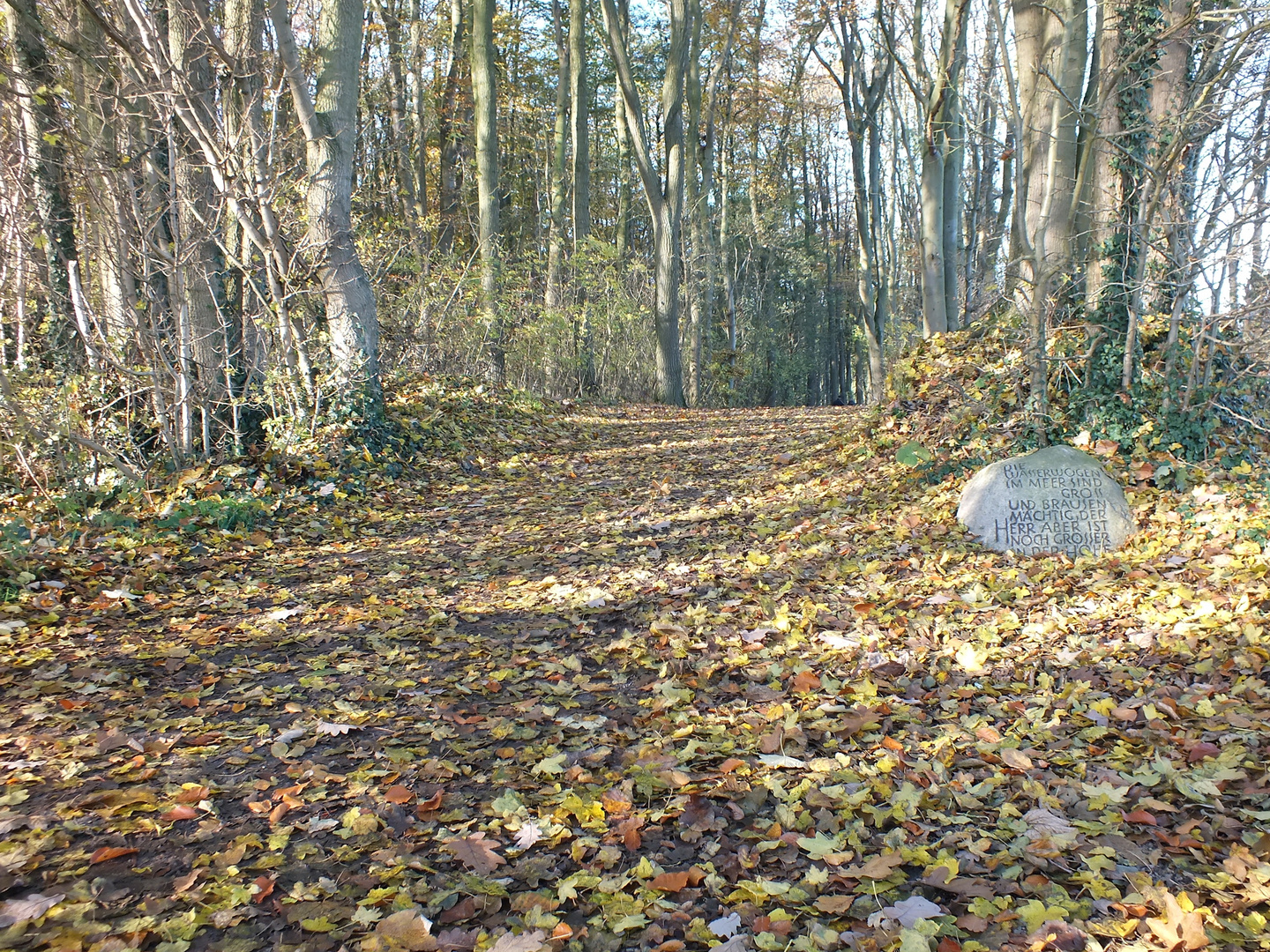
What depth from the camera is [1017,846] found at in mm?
2566

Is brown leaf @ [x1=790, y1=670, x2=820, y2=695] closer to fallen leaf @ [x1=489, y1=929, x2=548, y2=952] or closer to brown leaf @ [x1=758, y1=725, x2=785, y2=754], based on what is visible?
brown leaf @ [x1=758, y1=725, x2=785, y2=754]

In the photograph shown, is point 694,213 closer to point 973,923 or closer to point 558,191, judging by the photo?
point 558,191

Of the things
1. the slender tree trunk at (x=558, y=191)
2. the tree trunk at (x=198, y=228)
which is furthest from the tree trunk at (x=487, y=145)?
the tree trunk at (x=198, y=228)

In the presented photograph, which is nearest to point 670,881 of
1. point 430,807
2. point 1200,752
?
point 430,807

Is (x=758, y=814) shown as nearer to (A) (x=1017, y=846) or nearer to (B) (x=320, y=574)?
(A) (x=1017, y=846)

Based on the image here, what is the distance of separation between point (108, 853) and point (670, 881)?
1.71 meters

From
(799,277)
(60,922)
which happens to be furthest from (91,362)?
→ (799,277)

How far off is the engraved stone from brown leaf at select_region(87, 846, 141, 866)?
525 cm

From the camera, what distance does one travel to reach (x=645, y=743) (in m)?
3.37

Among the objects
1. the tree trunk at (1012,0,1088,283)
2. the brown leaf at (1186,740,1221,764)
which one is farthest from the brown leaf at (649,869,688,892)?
the tree trunk at (1012,0,1088,283)

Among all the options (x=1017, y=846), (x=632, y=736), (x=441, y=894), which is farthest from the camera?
(x=632, y=736)

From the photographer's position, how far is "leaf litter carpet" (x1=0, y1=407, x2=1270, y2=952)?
7.44 ft

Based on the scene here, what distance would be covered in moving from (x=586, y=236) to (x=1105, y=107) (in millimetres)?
11206

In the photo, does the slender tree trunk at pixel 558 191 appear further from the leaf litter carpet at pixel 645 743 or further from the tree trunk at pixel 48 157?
the leaf litter carpet at pixel 645 743
